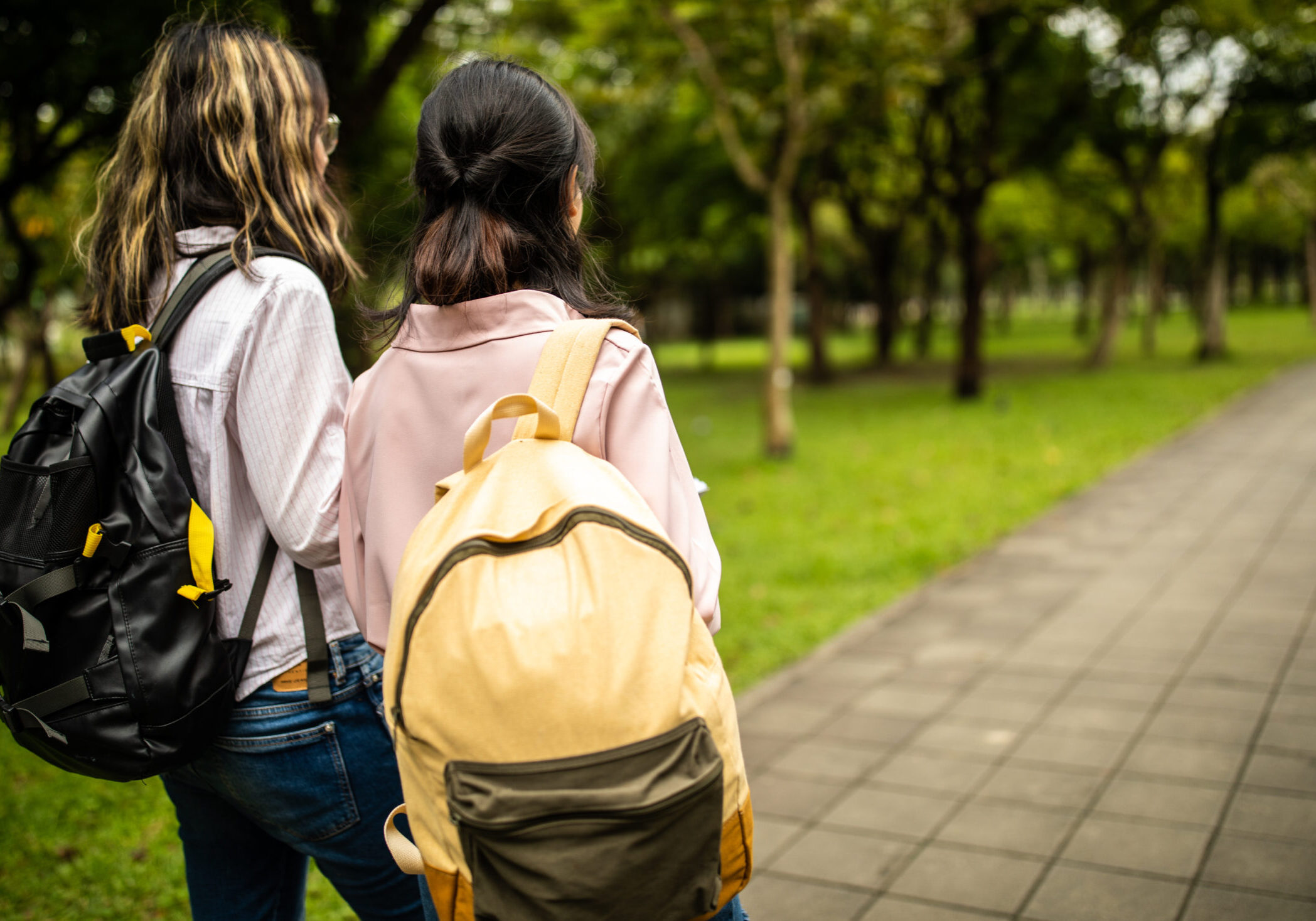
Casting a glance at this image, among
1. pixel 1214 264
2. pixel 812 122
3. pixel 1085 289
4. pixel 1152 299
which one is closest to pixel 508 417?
pixel 812 122

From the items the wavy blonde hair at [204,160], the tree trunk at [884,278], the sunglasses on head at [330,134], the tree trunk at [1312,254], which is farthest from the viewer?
the tree trunk at [1312,254]

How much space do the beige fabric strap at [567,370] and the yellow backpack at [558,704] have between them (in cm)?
6

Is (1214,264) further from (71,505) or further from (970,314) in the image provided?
(71,505)

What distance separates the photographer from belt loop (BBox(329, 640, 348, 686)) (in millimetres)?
1678

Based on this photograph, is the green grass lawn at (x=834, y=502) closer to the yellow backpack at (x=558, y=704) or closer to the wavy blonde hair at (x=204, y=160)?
the wavy blonde hair at (x=204, y=160)

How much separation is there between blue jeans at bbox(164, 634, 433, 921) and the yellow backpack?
1.47 feet

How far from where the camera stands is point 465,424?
146 cm

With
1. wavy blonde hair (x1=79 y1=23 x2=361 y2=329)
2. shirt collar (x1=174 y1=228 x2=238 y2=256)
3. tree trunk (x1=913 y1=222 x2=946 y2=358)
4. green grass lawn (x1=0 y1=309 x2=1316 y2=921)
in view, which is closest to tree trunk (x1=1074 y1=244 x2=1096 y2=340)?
tree trunk (x1=913 y1=222 x2=946 y2=358)

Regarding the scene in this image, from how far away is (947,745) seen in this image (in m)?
4.14

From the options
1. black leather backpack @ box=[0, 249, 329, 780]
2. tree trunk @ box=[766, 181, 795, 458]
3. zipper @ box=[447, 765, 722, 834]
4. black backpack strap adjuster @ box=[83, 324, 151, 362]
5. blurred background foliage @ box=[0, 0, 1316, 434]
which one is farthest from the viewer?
tree trunk @ box=[766, 181, 795, 458]

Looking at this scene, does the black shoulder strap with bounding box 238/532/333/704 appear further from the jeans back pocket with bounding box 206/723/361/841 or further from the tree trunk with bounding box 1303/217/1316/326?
the tree trunk with bounding box 1303/217/1316/326

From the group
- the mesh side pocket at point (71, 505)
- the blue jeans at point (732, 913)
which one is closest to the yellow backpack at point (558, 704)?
the blue jeans at point (732, 913)

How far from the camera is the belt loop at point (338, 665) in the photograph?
168cm

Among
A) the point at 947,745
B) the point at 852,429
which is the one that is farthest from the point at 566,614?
the point at 852,429
